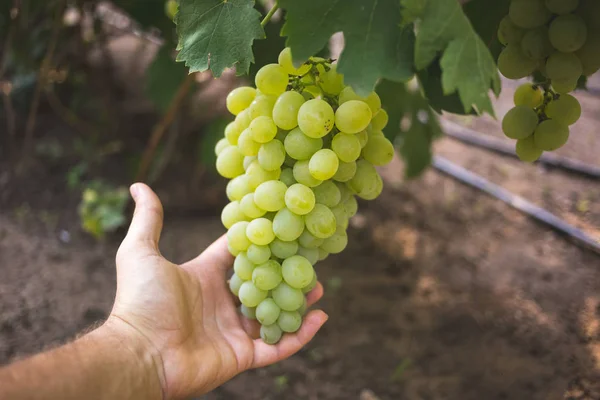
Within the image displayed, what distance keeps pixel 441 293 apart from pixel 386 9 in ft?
5.49

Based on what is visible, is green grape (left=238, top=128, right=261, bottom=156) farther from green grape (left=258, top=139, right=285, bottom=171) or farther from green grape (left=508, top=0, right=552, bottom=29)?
green grape (left=508, top=0, right=552, bottom=29)

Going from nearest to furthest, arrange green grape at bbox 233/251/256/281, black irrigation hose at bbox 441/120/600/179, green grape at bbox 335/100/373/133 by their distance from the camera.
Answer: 1. green grape at bbox 335/100/373/133
2. green grape at bbox 233/251/256/281
3. black irrigation hose at bbox 441/120/600/179

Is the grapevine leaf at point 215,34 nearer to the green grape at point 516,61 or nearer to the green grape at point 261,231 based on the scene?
the green grape at point 261,231

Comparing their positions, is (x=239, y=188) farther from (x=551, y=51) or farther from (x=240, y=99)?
(x=551, y=51)

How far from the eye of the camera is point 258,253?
924 millimetres

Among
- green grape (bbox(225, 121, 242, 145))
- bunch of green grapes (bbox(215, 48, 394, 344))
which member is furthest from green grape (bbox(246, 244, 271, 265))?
green grape (bbox(225, 121, 242, 145))

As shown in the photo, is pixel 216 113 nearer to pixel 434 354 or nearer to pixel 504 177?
pixel 504 177

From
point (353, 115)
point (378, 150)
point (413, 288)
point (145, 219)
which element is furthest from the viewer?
point (413, 288)

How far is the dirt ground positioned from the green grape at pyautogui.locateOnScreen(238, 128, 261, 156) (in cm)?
109

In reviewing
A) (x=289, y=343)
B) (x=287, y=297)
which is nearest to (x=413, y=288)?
(x=289, y=343)

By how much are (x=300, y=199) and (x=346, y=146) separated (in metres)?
0.12

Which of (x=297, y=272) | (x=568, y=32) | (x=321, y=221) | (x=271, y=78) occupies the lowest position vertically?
(x=297, y=272)

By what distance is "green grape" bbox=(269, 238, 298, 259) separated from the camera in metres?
0.92

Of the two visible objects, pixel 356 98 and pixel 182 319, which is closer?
pixel 356 98
